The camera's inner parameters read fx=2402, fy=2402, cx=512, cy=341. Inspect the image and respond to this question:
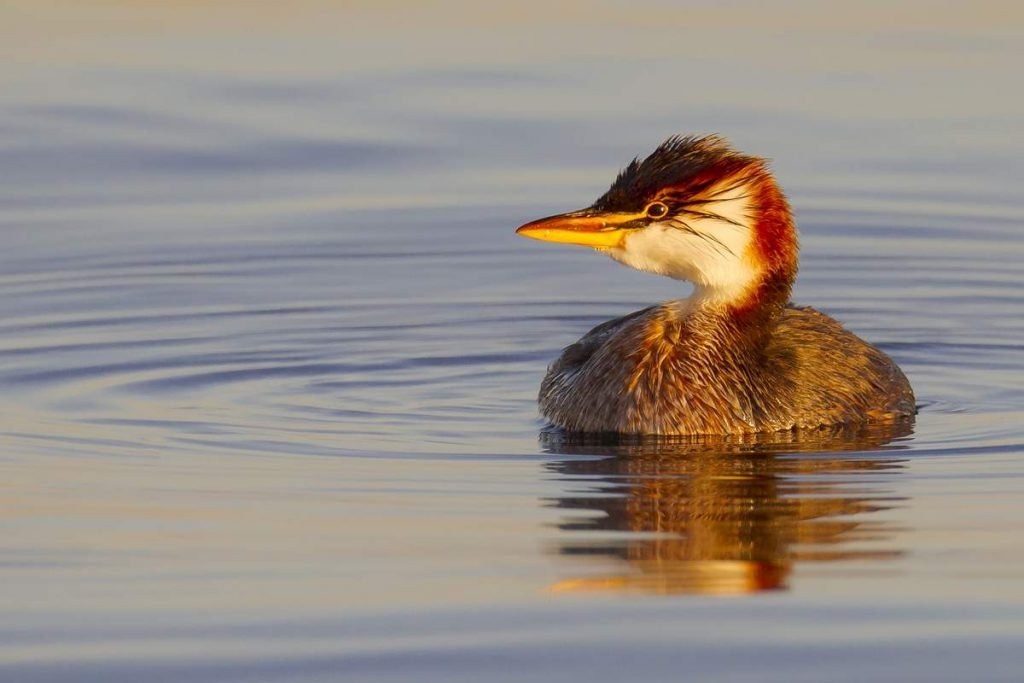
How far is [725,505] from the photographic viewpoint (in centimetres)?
1034

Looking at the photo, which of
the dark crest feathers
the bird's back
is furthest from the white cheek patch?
the bird's back

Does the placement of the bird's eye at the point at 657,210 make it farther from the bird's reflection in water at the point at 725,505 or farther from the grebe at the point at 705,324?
the bird's reflection in water at the point at 725,505

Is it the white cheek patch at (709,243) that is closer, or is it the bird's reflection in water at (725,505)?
the bird's reflection in water at (725,505)

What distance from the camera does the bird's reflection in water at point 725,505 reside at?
898cm

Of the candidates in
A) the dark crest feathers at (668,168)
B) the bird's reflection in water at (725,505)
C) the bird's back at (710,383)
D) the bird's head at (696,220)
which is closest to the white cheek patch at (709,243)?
the bird's head at (696,220)

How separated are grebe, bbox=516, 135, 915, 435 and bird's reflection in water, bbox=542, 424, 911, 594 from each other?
0.19m

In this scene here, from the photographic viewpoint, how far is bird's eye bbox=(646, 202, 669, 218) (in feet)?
39.8

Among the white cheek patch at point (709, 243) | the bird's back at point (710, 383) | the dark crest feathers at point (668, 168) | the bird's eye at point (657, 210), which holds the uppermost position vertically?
the dark crest feathers at point (668, 168)

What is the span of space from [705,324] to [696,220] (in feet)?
1.98

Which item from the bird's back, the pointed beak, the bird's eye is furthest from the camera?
the bird's back

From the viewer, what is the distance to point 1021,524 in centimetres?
959

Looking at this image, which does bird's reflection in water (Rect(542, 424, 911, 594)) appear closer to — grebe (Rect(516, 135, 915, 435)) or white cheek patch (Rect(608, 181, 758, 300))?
grebe (Rect(516, 135, 915, 435))

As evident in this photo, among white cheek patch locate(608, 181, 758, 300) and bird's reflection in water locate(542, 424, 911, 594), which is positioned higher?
white cheek patch locate(608, 181, 758, 300)

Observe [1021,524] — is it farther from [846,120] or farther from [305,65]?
[305,65]
